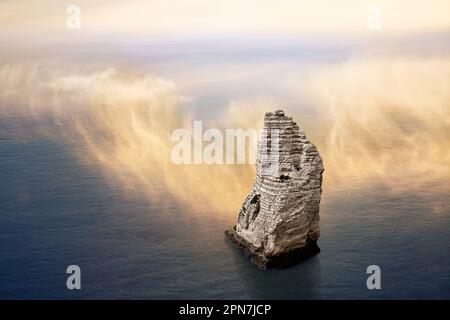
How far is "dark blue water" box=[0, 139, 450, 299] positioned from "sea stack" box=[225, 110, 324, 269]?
1.91 ft

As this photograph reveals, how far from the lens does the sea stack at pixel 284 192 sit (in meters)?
16.3

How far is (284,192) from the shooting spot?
16.3 meters

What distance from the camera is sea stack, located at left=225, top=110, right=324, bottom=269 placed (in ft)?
53.6

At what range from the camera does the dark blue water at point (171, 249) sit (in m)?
15.6

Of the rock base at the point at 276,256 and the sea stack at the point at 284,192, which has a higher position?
the sea stack at the point at 284,192

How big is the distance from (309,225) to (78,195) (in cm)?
803

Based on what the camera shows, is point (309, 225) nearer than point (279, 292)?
No

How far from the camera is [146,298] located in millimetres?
15312

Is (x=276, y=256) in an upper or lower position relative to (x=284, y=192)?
lower

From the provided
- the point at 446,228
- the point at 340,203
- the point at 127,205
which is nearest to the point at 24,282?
the point at 127,205

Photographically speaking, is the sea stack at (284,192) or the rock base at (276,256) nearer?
the sea stack at (284,192)

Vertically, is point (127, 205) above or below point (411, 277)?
above

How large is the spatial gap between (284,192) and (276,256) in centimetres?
192

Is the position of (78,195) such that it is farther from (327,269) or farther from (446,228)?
(446,228)
